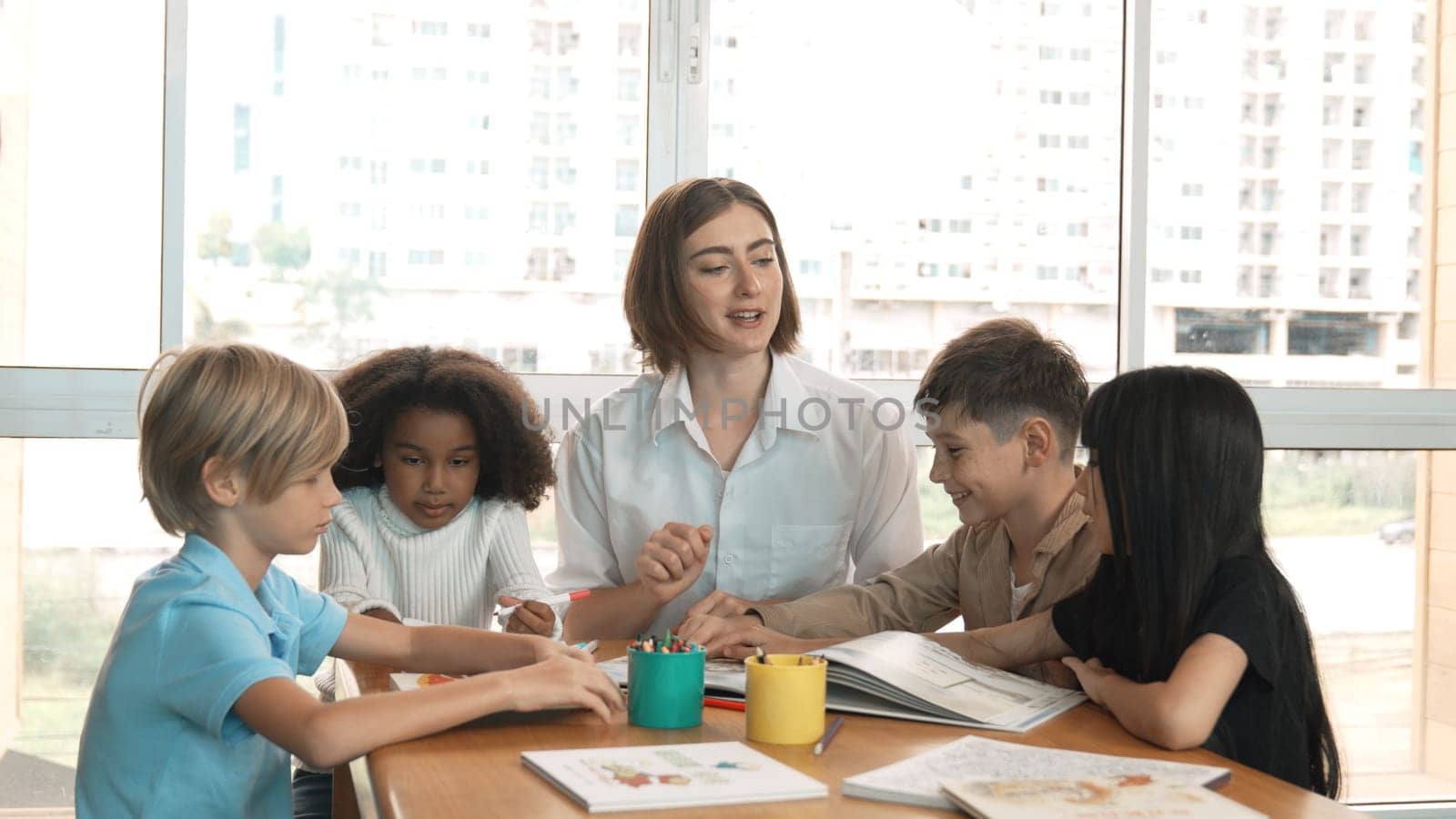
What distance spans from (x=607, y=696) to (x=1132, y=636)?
1.82 feet

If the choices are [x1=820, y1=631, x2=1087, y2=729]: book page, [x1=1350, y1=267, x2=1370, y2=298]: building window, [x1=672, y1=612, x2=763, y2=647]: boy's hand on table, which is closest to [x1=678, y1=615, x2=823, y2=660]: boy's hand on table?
[x1=672, y1=612, x2=763, y2=647]: boy's hand on table

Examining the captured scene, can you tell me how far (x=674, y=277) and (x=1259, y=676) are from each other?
1.10 meters

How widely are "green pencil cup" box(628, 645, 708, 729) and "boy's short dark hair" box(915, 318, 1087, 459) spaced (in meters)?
0.70

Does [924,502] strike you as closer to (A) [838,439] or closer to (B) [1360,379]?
(A) [838,439]

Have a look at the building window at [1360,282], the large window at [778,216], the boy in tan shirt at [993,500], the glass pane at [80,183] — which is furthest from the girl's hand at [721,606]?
A: the building window at [1360,282]

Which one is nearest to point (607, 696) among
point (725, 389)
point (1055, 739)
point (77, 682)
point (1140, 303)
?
point (1055, 739)

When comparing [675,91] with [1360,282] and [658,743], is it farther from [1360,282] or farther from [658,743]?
[658,743]

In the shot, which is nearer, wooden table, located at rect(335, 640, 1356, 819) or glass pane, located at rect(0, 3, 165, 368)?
wooden table, located at rect(335, 640, 1356, 819)

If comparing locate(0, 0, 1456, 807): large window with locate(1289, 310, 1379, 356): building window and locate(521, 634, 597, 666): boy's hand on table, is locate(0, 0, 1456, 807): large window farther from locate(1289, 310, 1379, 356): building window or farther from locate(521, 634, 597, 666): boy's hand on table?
locate(521, 634, 597, 666): boy's hand on table

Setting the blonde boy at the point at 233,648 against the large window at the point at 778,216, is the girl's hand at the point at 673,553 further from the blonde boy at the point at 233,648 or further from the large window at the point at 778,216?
the large window at the point at 778,216

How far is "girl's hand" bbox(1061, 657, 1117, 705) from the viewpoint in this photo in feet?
4.43

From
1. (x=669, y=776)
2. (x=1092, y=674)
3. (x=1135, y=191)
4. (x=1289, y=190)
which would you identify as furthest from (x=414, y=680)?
(x=1289, y=190)

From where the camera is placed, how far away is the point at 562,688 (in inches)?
49.0

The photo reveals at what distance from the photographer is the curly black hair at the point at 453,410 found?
1.97 meters
